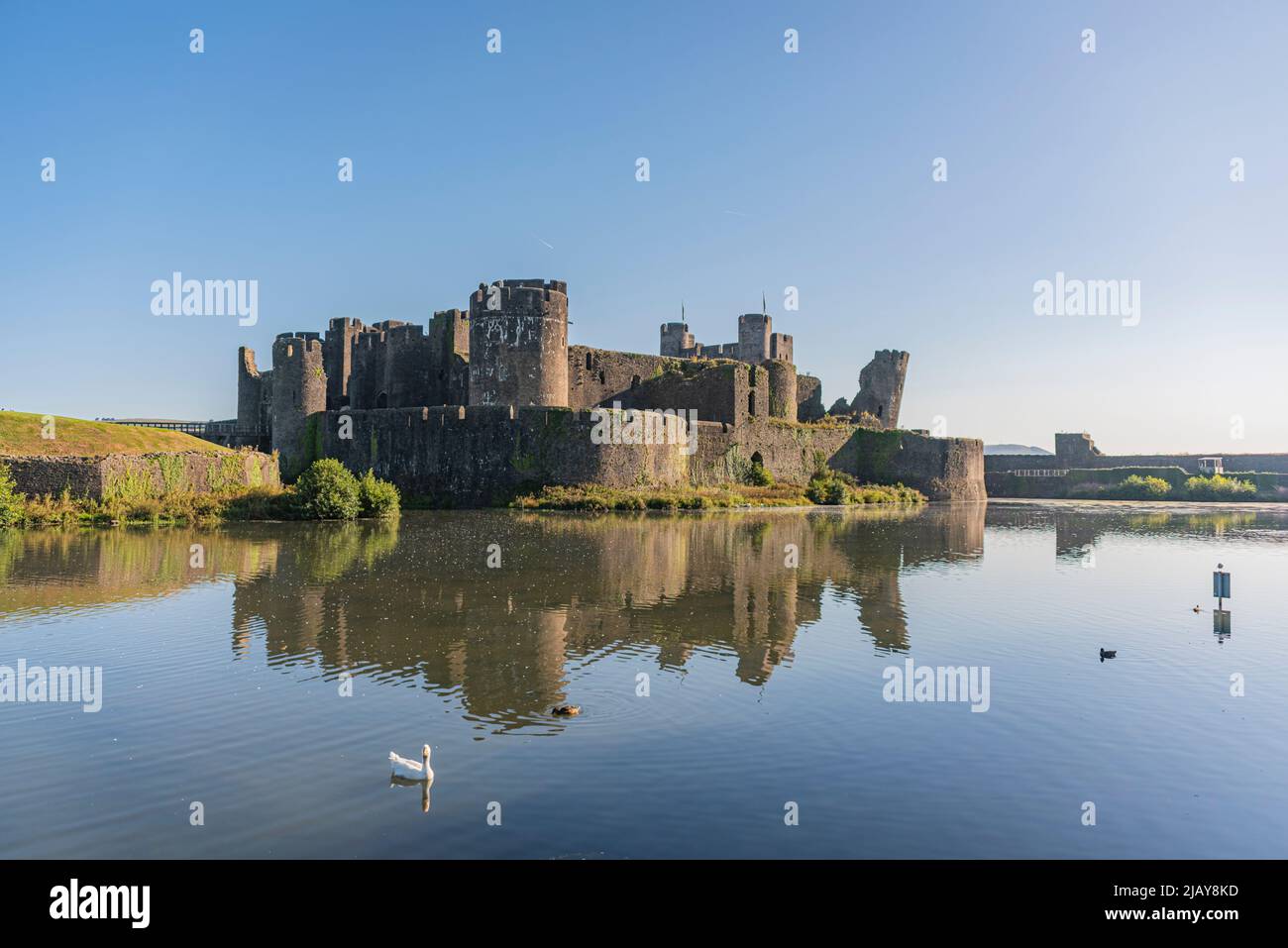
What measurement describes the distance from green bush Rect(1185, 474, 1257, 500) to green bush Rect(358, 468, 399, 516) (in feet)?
166

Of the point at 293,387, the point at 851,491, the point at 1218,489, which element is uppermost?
the point at 293,387

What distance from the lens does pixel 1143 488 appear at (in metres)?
60.1

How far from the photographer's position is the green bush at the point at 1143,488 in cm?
5948

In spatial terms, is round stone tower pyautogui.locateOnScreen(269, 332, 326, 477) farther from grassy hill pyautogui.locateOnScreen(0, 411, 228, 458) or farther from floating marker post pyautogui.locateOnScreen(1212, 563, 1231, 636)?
floating marker post pyautogui.locateOnScreen(1212, 563, 1231, 636)

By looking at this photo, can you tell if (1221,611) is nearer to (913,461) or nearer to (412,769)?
(412,769)

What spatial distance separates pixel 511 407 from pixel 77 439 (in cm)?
1482

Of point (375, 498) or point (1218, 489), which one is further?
point (1218, 489)

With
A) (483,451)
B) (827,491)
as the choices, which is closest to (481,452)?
(483,451)

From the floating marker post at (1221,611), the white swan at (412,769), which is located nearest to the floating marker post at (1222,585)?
the floating marker post at (1221,611)

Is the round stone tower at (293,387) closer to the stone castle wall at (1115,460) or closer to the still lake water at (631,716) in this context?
the still lake water at (631,716)

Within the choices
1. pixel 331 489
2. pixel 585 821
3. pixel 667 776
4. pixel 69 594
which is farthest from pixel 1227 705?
pixel 331 489

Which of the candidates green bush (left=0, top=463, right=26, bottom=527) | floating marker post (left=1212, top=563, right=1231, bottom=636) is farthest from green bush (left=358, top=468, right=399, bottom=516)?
floating marker post (left=1212, top=563, right=1231, bottom=636)

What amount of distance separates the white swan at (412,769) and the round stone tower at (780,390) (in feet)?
148

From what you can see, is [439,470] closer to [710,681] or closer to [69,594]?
[69,594]
